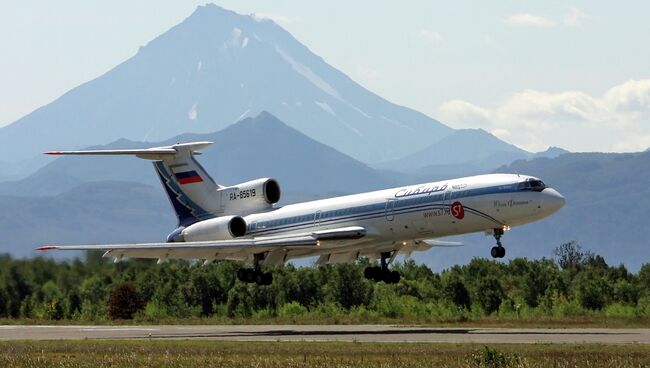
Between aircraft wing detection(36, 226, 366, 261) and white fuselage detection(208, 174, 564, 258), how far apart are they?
1.99ft

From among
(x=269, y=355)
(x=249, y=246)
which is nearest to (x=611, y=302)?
(x=249, y=246)

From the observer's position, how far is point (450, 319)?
51.2m

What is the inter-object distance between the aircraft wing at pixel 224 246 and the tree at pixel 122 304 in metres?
9.04

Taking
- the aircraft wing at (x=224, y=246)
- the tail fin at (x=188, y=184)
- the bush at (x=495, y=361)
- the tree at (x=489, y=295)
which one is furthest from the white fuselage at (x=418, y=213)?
the bush at (x=495, y=361)

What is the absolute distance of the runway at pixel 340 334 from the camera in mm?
38725

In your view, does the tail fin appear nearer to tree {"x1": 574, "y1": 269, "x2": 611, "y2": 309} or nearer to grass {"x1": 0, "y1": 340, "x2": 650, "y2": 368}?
tree {"x1": 574, "y1": 269, "x2": 611, "y2": 309}

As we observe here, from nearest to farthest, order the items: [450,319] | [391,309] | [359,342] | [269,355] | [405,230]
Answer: [269,355] < [359,342] < [405,230] < [450,319] < [391,309]

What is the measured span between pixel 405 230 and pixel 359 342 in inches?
415

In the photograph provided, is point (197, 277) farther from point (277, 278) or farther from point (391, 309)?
point (391, 309)

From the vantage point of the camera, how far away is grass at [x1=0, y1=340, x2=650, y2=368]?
1184 inches

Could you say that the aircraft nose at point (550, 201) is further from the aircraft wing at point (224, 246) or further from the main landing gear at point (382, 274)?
the main landing gear at point (382, 274)

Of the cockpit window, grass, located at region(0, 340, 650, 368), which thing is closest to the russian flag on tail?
the cockpit window

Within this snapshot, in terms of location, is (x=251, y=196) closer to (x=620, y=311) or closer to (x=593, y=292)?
Answer: (x=593, y=292)

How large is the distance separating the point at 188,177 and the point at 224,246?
7360 millimetres
